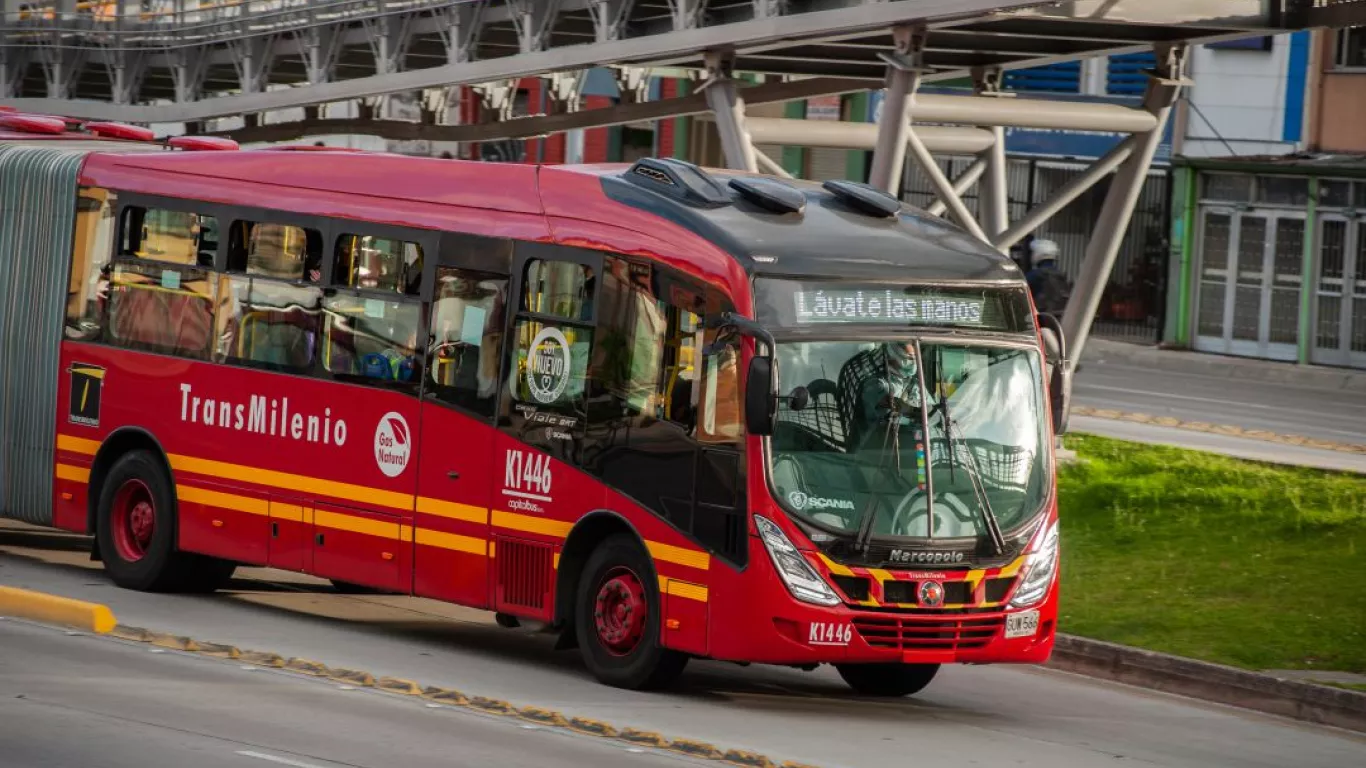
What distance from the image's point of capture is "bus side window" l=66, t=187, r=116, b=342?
664 inches

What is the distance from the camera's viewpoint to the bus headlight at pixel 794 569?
12.2 meters

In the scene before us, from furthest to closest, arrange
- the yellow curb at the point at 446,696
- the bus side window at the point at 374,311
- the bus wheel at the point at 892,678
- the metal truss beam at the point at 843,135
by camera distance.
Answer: the metal truss beam at the point at 843,135
the bus side window at the point at 374,311
the bus wheel at the point at 892,678
the yellow curb at the point at 446,696

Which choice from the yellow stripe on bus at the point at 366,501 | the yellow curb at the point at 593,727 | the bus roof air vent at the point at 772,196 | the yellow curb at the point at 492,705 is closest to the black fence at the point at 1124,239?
the yellow stripe on bus at the point at 366,501

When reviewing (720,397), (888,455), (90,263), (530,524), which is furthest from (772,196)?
(90,263)

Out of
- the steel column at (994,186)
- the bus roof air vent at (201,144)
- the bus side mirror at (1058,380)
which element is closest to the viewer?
the bus side mirror at (1058,380)

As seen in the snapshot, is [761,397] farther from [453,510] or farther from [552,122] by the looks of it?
[552,122]

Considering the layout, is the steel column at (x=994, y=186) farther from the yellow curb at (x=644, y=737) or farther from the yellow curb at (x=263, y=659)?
the yellow curb at (x=644, y=737)

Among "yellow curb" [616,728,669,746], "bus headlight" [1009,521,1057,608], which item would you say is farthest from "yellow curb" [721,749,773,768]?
"bus headlight" [1009,521,1057,608]

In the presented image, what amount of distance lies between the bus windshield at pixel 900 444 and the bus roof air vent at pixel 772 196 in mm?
988

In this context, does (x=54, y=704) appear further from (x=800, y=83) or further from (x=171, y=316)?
(x=800, y=83)

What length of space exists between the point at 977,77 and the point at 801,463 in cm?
1267

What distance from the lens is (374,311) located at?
14852mm

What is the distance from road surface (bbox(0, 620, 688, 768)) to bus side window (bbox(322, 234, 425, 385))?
2.53m

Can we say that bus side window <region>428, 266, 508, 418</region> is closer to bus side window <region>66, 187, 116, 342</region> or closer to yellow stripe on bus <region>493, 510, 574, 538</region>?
yellow stripe on bus <region>493, 510, 574, 538</region>
